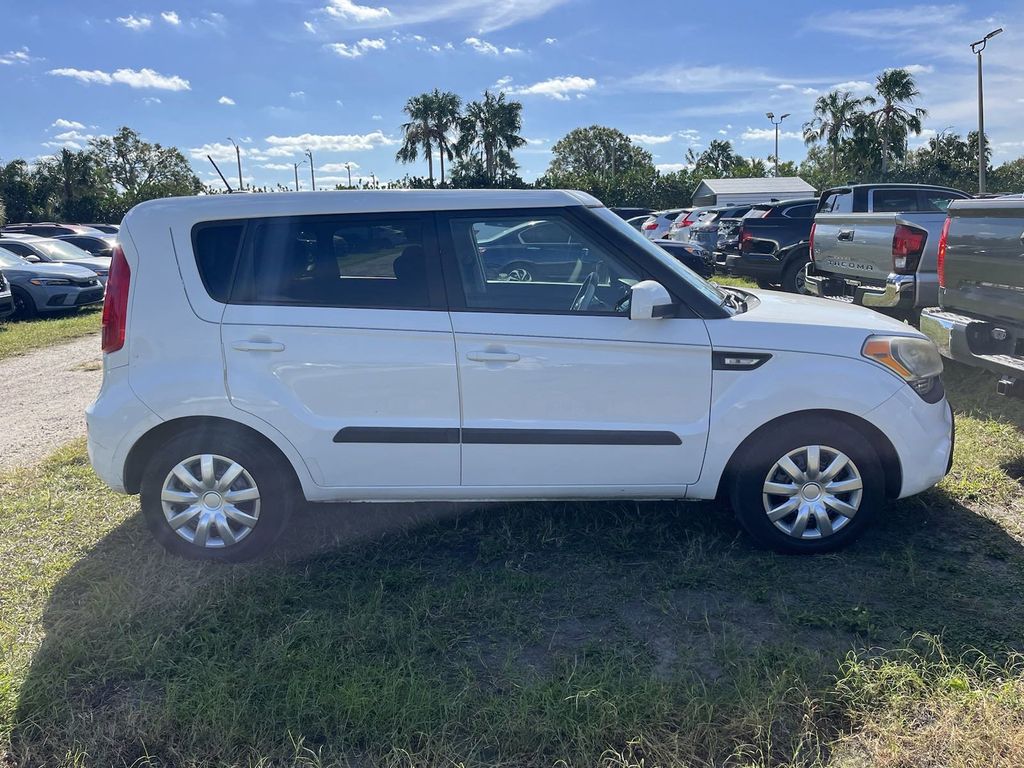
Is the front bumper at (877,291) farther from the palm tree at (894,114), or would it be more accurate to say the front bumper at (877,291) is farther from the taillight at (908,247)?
the palm tree at (894,114)

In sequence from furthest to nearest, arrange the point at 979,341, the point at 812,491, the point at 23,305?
the point at 23,305 → the point at 979,341 → the point at 812,491

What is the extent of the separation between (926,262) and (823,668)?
17.2ft

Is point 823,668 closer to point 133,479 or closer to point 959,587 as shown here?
point 959,587

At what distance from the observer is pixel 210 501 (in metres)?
3.71

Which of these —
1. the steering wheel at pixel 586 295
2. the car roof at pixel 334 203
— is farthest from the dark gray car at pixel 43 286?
→ the steering wheel at pixel 586 295

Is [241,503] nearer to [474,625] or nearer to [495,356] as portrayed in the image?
[474,625]

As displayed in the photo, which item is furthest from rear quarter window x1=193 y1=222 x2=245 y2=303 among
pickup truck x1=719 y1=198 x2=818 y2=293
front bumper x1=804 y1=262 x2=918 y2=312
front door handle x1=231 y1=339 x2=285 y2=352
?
pickup truck x1=719 y1=198 x2=818 y2=293

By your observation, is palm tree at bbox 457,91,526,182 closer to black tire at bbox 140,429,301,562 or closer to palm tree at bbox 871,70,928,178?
palm tree at bbox 871,70,928,178

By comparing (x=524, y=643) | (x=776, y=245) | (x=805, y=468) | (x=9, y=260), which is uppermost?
(x=9, y=260)

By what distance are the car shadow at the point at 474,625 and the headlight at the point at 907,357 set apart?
2.72ft

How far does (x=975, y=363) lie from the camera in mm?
5180

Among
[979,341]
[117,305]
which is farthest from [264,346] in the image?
[979,341]

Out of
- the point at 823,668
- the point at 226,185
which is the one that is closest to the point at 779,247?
the point at 226,185

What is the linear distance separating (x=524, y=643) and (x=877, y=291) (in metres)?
5.66
